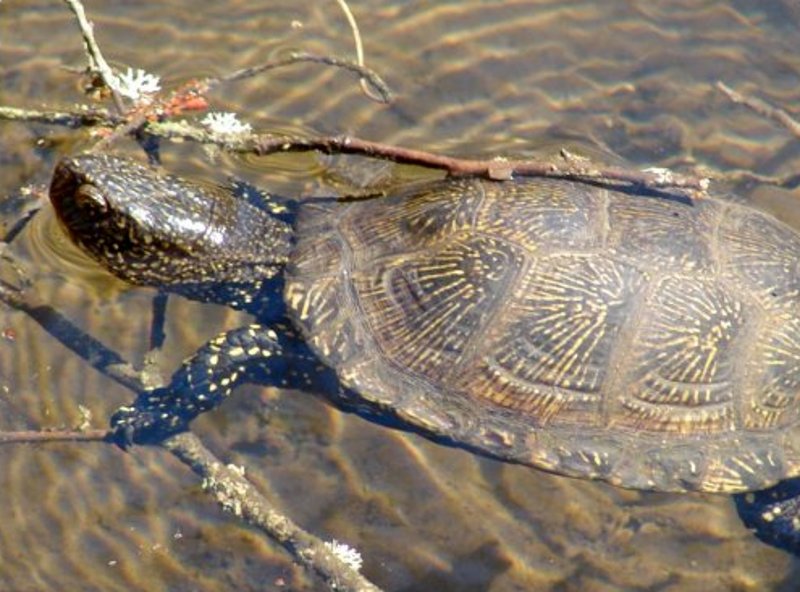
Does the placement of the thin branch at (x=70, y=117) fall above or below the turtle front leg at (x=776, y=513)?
above

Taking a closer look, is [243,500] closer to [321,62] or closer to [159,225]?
[159,225]

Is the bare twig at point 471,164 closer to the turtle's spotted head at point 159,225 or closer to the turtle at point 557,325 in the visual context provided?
the turtle at point 557,325

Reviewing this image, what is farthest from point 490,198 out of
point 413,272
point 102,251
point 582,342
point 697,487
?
point 102,251

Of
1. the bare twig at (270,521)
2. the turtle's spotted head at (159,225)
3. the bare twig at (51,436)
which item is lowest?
the bare twig at (270,521)

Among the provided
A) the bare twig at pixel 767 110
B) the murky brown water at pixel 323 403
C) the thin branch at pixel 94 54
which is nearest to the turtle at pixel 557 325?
the thin branch at pixel 94 54

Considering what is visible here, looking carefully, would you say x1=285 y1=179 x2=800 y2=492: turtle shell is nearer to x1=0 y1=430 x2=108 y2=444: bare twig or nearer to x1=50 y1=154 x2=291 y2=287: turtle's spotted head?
x1=50 y1=154 x2=291 y2=287: turtle's spotted head
